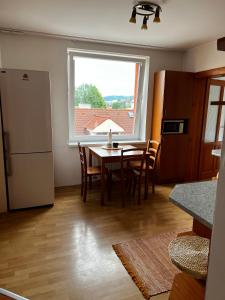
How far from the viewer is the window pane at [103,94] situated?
3926mm

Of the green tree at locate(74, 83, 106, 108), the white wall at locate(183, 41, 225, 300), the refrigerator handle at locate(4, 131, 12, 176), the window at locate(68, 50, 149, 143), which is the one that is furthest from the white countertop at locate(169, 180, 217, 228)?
the green tree at locate(74, 83, 106, 108)

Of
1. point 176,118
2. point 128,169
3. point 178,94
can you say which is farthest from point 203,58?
point 128,169

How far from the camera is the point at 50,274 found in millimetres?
1979

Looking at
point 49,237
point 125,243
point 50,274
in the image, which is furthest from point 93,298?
point 49,237

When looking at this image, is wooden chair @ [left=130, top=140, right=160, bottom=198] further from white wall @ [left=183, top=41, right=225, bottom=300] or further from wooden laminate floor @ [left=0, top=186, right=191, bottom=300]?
white wall @ [left=183, top=41, right=225, bottom=300]

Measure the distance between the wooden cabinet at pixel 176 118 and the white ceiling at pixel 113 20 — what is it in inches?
25.9

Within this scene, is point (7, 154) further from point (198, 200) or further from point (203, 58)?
point (203, 58)

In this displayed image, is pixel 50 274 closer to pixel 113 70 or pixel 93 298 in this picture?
pixel 93 298

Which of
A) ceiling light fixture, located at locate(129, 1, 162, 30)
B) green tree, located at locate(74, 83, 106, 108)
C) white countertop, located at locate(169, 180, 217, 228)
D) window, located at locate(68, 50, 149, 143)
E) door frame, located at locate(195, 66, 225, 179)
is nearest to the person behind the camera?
white countertop, located at locate(169, 180, 217, 228)

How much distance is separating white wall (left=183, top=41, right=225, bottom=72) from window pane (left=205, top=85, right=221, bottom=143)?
0.54 meters

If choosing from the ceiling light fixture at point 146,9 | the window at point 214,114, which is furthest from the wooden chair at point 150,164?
the ceiling light fixture at point 146,9

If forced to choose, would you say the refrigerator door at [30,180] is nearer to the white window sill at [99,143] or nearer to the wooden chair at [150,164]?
the white window sill at [99,143]

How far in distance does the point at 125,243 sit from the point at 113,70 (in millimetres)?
2982

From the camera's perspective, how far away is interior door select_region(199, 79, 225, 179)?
4.33 m
